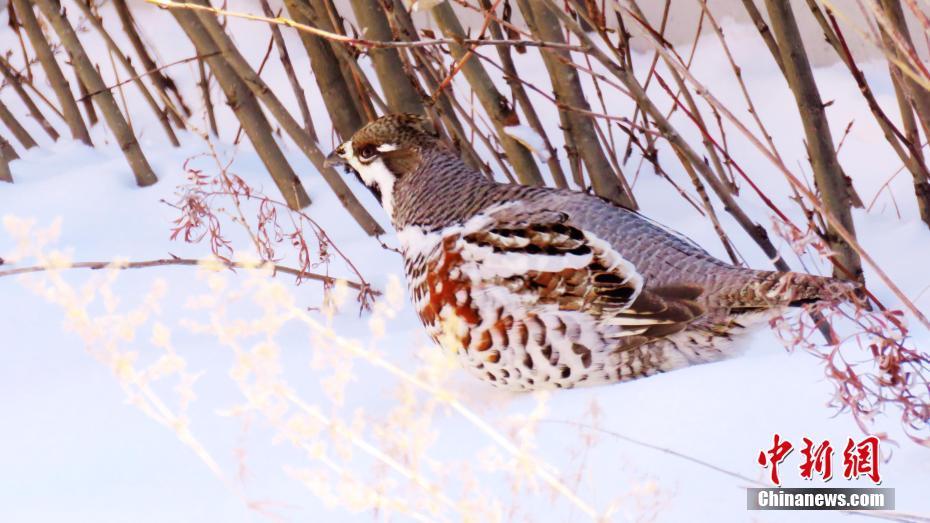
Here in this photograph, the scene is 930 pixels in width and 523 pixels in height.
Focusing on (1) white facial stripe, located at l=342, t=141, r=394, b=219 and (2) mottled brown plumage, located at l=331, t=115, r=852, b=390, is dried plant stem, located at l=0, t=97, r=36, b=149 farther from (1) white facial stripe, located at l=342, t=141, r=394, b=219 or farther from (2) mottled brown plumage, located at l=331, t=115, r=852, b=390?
(2) mottled brown plumage, located at l=331, t=115, r=852, b=390

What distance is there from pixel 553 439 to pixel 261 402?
2.55ft

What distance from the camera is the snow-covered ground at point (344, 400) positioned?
1.40 meters

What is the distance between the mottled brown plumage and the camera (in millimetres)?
2520

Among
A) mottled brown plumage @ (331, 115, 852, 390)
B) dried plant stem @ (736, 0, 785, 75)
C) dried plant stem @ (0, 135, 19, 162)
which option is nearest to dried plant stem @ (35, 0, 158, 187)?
dried plant stem @ (0, 135, 19, 162)

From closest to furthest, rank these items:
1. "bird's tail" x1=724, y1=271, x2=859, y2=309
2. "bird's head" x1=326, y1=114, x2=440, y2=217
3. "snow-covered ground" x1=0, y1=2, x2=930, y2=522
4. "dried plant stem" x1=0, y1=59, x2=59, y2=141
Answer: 1. "snow-covered ground" x1=0, y1=2, x2=930, y2=522
2. "bird's tail" x1=724, y1=271, x2=859, y2=309
3. "bird's head" x1=326, y1=114, x2=440, y2=217
4. "dried plant stem" x1=0, y1=59, x2=59, y2=141

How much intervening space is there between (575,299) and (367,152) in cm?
82

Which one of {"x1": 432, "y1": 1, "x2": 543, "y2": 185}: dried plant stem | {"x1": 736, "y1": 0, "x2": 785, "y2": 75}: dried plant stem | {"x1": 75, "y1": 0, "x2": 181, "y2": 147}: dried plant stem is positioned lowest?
{"x1": 432, "y1": 1, "x2": 543, "y2": 185}: dried plant stem

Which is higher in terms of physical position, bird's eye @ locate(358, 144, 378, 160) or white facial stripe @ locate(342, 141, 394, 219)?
bird's eye @ locate(358, 144, 378, 160)

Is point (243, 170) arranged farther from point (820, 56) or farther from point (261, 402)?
point (261, 402)

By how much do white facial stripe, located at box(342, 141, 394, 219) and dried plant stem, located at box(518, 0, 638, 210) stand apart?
526 millimetres

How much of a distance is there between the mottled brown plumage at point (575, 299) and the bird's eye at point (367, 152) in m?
0.43

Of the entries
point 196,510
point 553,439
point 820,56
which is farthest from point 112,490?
point 820,56

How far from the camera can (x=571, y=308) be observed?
2.53 metres
